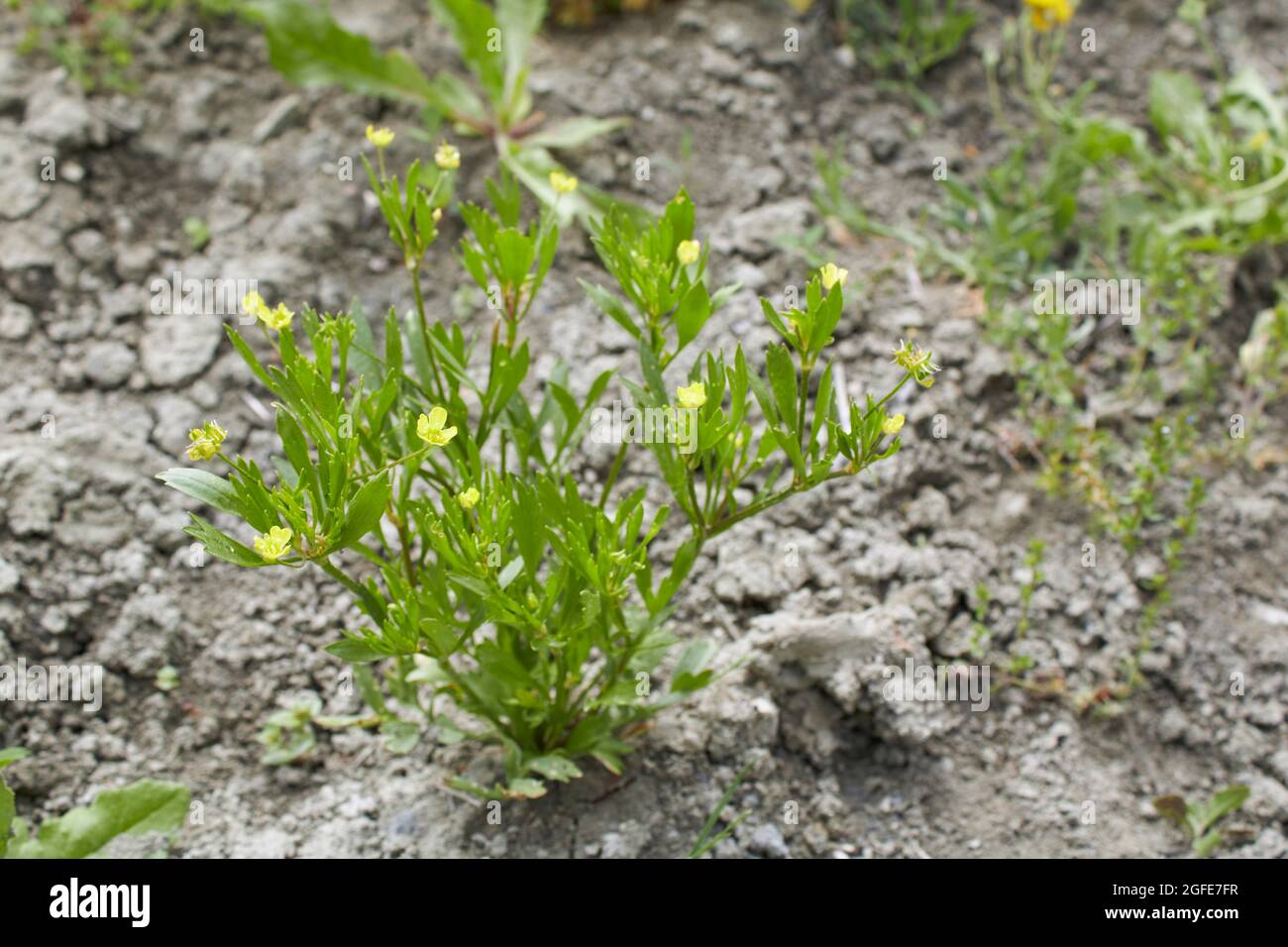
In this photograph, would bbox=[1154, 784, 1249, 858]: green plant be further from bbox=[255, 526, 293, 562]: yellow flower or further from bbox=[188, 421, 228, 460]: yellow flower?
bbox=[188, 421, 228, 460]: yellow flower

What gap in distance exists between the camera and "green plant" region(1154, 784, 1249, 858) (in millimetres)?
2570

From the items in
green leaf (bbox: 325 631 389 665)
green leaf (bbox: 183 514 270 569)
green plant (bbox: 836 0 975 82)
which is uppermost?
green plant (bbox: 836 0 975 82)

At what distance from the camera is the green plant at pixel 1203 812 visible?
257 centimetres

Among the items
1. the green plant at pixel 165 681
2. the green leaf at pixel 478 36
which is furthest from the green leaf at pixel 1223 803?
the green leaf at pixel 478 36

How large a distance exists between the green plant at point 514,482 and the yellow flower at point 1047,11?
79.1 inches

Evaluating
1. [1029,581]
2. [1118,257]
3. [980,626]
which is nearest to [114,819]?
[980,626]

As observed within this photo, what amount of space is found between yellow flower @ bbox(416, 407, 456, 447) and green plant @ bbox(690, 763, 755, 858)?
102cm

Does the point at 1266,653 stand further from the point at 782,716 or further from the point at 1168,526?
the point at 782,716

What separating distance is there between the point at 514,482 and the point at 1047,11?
2.56m

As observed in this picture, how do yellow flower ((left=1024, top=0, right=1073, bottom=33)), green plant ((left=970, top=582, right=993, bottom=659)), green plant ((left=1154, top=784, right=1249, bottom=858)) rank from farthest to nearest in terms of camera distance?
yellow flower ((left=1024, top=0, right=1073, bottom=33)) < green plant ((left=970, top=582, right=993, bottom=659)) < green plant ((left=1154, top=784, right=1249, bottom=858))

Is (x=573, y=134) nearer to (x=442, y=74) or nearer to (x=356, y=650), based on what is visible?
(x=442, y=74)

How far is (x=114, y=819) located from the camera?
2.33 metres

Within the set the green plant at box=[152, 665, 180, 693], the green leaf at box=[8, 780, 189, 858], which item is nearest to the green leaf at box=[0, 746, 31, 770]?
the green leaf at box=[8, 780, 189, 858]

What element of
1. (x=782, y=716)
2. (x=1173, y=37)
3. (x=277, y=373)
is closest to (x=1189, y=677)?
(x=782, y=716)
